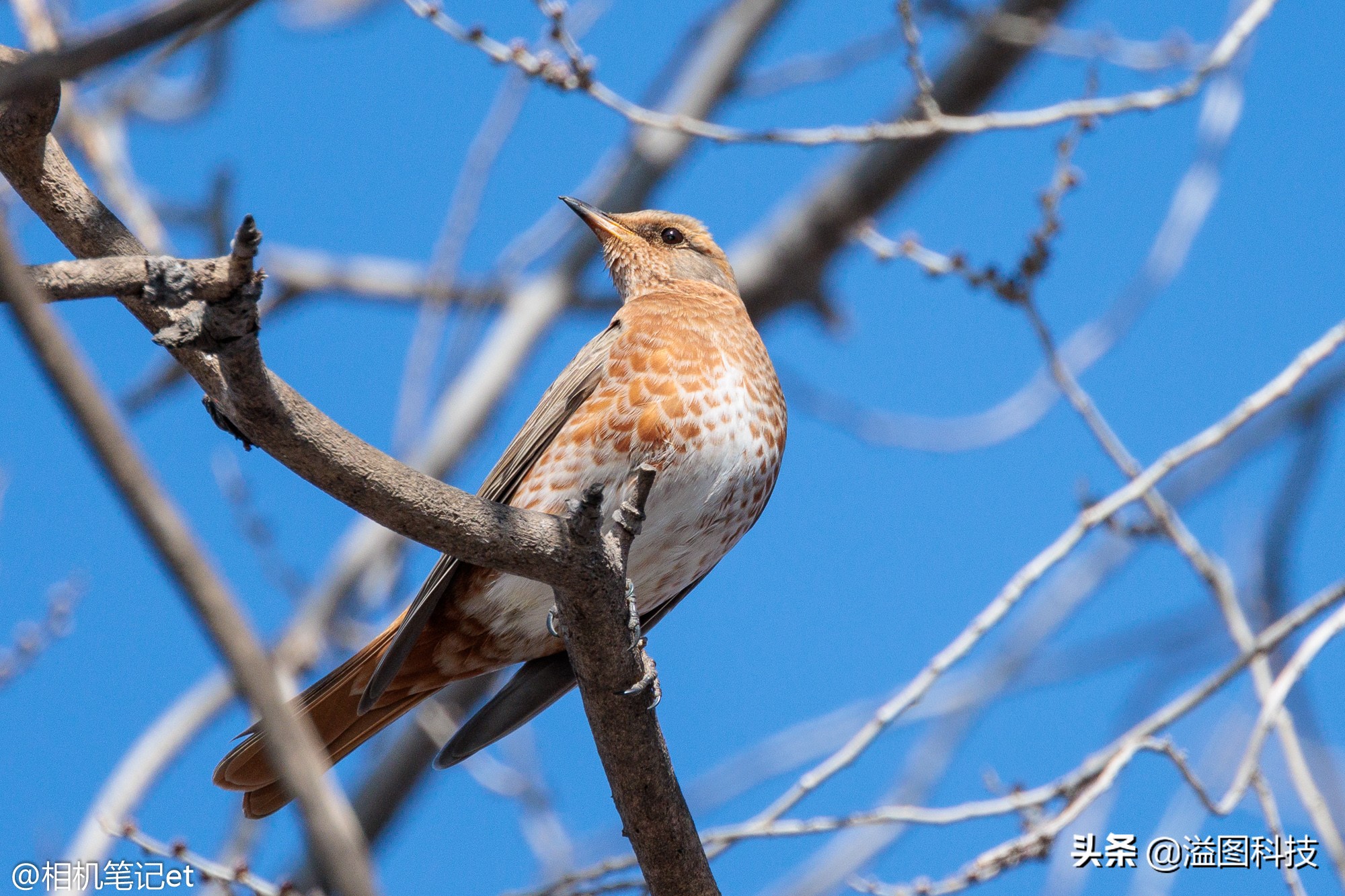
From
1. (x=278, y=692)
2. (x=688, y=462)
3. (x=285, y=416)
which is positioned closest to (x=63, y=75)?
(x=278, y=692)

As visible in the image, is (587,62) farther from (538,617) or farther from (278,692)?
(278,692)

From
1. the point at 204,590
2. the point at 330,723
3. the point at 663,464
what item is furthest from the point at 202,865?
the point at 204,590

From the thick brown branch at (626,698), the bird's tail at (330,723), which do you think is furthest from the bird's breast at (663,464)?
the thick brown branch at (626,698)

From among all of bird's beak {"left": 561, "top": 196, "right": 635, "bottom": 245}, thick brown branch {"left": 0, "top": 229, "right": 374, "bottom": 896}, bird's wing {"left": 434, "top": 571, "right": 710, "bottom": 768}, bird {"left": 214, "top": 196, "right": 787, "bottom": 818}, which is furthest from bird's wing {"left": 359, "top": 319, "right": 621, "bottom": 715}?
thick brown branch {"left": 0, "top": 229, "right": 374, "bottom": 896}

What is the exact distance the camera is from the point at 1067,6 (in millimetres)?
9227

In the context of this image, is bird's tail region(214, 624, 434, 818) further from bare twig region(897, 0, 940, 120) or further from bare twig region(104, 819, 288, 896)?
bare twig region(897, 0, 940, 120)

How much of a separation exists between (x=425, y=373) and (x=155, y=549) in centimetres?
627

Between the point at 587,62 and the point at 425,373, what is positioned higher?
the point at 425,373

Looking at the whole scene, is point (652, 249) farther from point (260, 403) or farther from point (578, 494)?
point (260, 403)

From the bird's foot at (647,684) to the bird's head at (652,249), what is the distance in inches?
102

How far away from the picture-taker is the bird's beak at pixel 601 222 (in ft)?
20.1

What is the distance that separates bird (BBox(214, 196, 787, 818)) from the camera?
447 cm

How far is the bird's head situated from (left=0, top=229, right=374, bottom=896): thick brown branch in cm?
481

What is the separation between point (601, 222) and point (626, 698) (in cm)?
311
